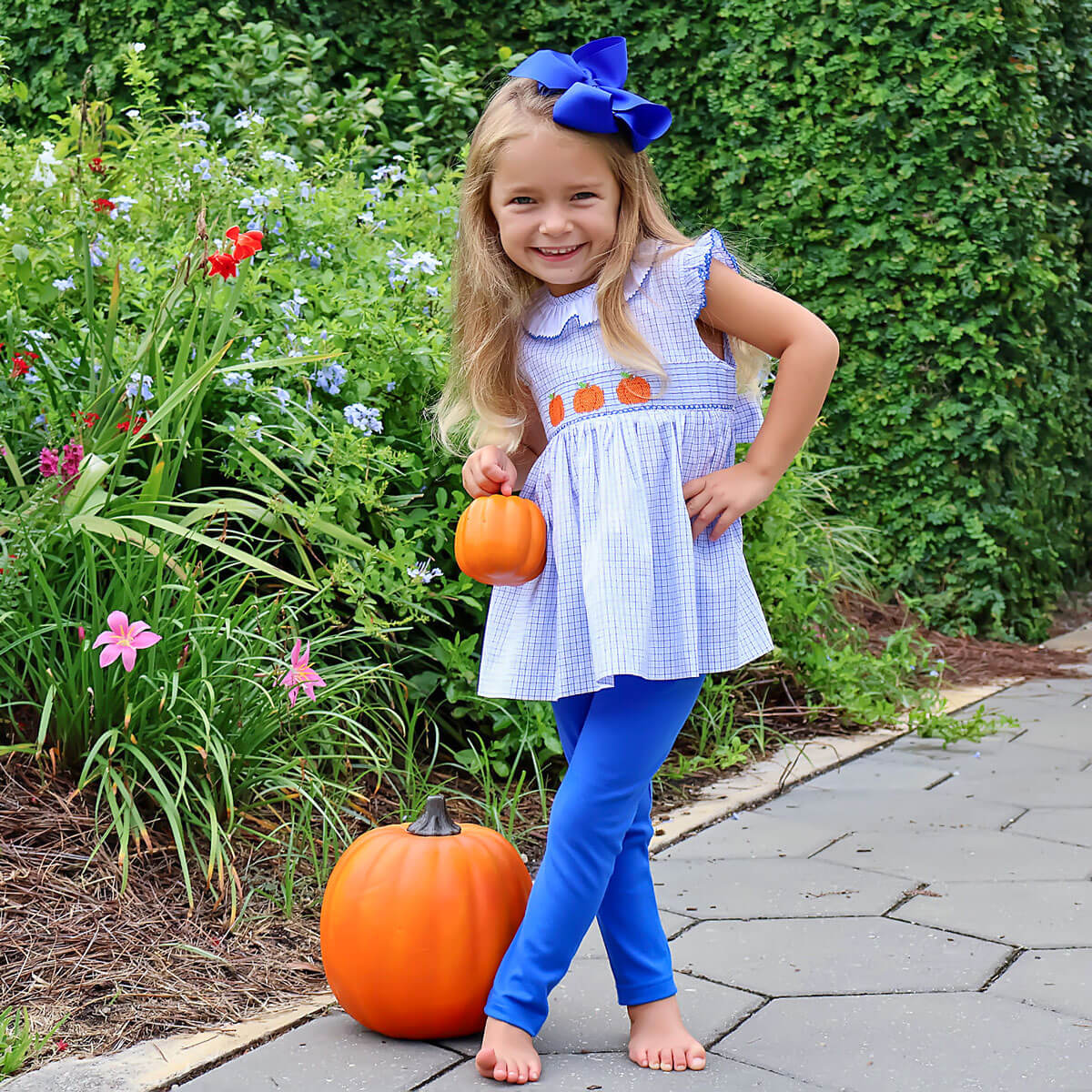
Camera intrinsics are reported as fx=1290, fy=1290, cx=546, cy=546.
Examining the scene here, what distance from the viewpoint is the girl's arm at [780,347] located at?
189 centimetres

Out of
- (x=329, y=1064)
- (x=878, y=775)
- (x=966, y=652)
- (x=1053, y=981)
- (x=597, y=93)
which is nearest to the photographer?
(x=597, y=93)

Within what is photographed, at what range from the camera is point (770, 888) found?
271cm

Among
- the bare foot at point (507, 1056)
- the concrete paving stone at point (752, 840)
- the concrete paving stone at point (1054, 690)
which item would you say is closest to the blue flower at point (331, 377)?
the concrete paving stone at point (752, 840)

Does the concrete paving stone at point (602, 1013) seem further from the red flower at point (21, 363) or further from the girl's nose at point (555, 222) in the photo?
the red flower at point (21, 363)

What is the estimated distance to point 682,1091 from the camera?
6.17 feet

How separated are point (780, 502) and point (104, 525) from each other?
201cm

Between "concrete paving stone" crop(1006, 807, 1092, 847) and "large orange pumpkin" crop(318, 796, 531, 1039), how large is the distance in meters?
1.56

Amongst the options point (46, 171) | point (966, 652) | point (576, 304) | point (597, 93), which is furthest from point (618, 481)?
point (966, 652)

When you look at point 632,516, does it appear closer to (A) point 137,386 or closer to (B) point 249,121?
(A) point 137,386

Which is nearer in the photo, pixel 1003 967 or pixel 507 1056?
pixel 507 1056

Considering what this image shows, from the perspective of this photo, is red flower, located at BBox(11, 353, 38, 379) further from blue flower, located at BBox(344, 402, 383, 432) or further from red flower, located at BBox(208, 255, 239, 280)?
blue flower, located at BBox(344, 402, 383, 432)

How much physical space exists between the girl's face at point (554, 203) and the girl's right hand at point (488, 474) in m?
0.29

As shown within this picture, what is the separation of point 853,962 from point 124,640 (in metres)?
1.43

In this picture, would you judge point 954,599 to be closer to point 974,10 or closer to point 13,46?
point 974,10
